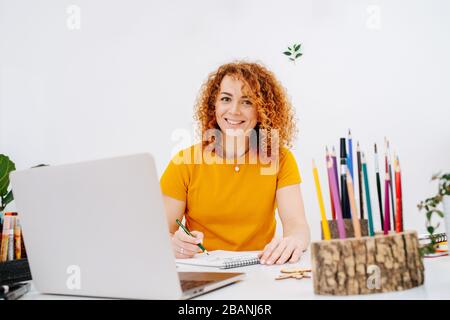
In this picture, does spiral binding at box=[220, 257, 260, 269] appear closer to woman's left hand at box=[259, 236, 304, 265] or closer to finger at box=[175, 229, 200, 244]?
woman's left hand at box=[259, 236, 304, 265]

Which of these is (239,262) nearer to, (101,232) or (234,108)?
(101,232)

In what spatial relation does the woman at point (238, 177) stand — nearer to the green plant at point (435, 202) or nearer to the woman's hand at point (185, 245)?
the woman's hand at point (185, 245)

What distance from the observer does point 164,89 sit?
2756 mm

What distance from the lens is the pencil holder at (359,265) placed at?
67cm

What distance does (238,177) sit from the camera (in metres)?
1.79

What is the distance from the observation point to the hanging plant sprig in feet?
8.66

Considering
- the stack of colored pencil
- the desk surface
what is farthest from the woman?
the stack of colored pencil

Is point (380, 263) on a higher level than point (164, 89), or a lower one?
lower
